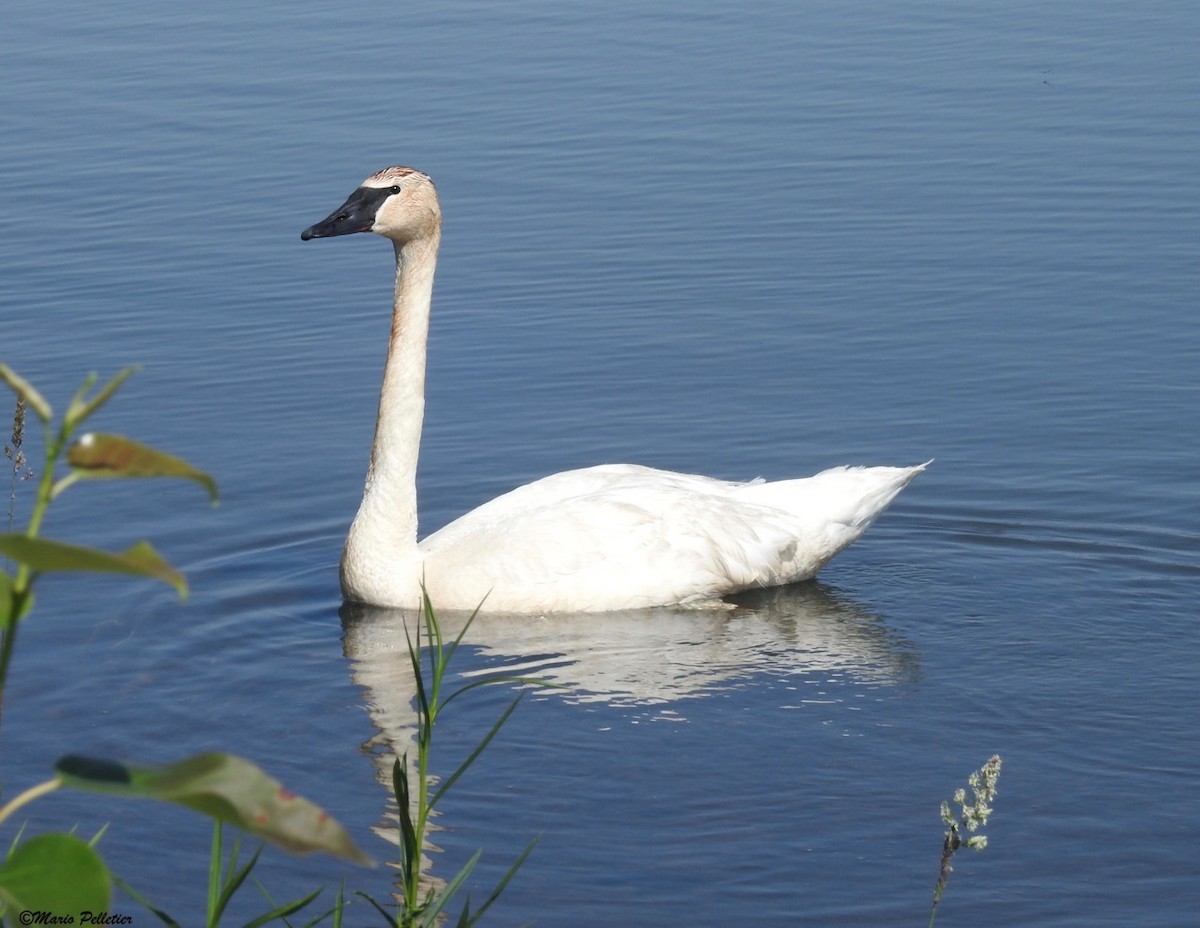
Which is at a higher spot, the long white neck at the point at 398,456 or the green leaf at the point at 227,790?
the green leaf at the point at 227,790

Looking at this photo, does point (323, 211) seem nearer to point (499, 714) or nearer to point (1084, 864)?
point (499, 714)

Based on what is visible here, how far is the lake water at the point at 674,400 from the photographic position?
19.7ft

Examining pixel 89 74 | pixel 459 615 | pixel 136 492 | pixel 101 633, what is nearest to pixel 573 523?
pixel 459 615

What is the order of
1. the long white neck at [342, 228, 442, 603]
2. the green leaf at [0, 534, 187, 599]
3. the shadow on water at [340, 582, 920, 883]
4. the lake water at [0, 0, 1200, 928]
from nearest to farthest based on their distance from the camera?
the green leaf at [0, 534, 187, 599] → the lake water at [0, 0, 1200, 928] → the shadow on water at [340, 582, 920, 883] → the long white neck at [342, 228, 442, 603]

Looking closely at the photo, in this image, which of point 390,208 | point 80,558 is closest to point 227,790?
point 80,558

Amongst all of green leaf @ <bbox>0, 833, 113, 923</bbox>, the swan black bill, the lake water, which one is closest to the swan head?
the swan black bill

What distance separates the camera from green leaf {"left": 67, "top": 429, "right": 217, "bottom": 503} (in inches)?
56.6

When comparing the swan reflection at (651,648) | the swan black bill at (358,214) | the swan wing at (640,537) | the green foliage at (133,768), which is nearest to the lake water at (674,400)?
the swan reflection at (651,648)

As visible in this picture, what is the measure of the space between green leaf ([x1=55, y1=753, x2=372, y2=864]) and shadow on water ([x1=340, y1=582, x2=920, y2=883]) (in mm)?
5233

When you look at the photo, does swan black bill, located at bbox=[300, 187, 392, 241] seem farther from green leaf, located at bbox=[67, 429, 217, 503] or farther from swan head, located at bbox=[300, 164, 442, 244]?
green leaf, located at bbox=[67, 429, 217, 503]

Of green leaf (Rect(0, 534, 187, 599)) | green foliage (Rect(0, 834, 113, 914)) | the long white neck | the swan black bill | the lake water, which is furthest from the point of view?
the swan black bill

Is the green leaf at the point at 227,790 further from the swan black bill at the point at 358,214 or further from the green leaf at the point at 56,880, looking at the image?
the swan black bill at the point at 358,214

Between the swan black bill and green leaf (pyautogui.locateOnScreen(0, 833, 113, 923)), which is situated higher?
the swan black bill

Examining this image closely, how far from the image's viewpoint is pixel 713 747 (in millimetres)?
6570
